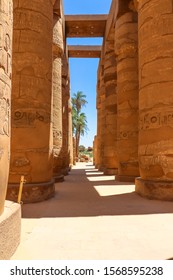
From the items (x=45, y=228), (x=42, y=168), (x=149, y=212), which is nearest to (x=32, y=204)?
(x=42, y=168)

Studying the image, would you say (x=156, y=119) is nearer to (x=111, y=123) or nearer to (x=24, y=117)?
(x=24, y=117)

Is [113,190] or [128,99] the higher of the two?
[128,99]

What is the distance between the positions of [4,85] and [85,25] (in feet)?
52.0

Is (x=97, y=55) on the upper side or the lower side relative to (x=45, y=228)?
upper

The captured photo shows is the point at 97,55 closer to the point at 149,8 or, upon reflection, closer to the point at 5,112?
the point at 149,8

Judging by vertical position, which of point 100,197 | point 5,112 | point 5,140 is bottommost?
point 100,197

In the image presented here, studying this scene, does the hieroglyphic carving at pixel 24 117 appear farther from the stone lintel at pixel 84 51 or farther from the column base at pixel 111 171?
the stone lintel at pixel 84 51

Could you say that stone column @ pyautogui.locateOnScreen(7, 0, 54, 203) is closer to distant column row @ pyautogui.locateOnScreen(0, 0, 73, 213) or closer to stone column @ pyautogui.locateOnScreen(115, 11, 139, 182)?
distant column row @ pyautogui.locateOnScreen(0, 0, 73, 213)

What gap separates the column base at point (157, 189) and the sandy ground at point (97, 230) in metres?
0.21

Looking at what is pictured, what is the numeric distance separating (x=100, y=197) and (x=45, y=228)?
287 centimetres

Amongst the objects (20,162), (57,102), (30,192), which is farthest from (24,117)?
(57,102)

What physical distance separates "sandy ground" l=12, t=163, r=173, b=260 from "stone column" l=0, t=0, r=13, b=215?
2.45 ft

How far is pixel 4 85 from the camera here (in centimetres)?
267

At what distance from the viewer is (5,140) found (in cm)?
273
